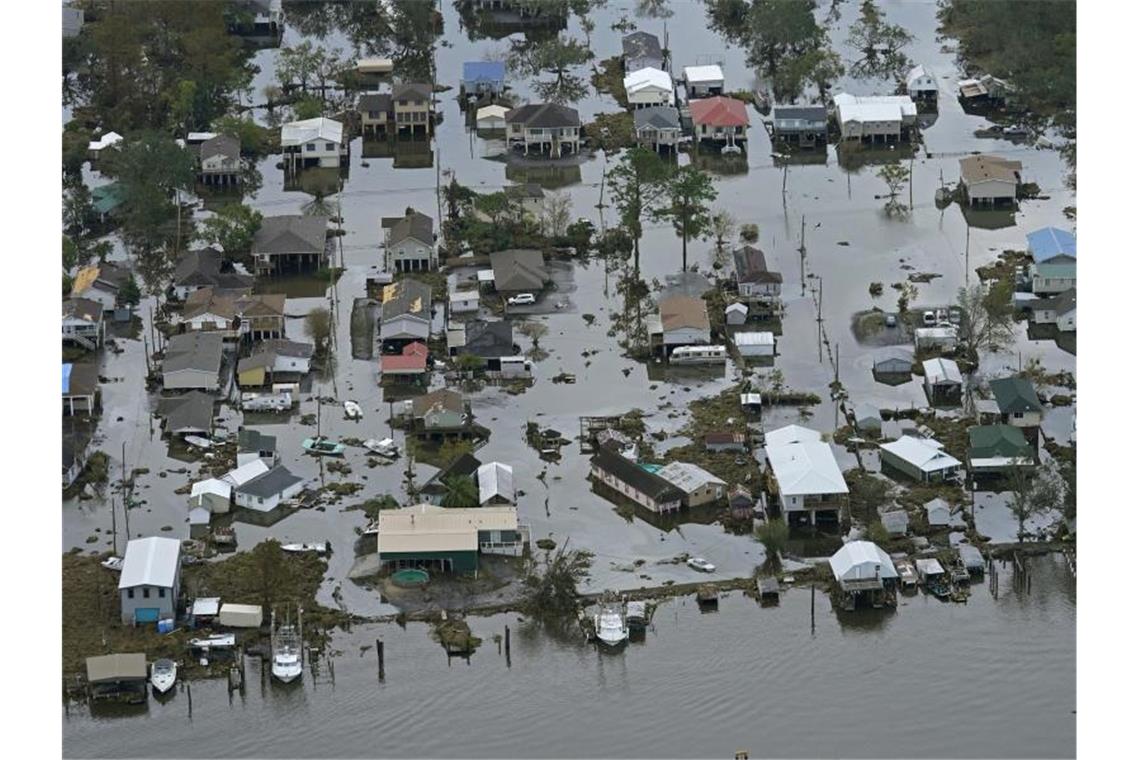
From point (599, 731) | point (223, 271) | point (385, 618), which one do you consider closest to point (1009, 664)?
point (599, 731)

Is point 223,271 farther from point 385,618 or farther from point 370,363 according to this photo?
point 385,618

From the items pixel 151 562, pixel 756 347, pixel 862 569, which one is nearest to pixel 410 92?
pixel 756 347

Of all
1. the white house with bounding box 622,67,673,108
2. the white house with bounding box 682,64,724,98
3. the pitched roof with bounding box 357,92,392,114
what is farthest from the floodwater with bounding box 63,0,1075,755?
the white house with bounding box 682,64,724,98

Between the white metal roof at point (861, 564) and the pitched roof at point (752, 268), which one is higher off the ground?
the pitched roof at point (752, 268)

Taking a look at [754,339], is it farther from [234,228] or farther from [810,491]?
[234,228]

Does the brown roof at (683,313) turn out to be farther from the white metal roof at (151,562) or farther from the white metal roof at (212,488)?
the white metal roof at (151,562)

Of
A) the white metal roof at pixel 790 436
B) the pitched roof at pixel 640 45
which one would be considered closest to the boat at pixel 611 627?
the white metal roof at pixel 790 436
